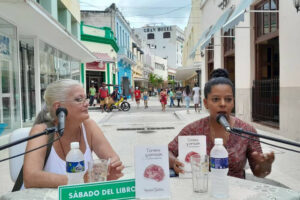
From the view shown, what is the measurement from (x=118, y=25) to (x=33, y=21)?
24.1 meters

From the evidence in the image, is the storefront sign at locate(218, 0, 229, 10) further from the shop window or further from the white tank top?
the white tank top

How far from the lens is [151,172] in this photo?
145 cm

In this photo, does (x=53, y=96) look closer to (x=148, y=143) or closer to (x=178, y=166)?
(x=178, y=166)

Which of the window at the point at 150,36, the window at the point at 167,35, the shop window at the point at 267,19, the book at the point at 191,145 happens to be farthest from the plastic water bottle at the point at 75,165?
the window at the point at 150,36

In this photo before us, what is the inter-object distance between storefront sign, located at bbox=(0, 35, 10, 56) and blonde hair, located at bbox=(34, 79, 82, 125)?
19.9ft

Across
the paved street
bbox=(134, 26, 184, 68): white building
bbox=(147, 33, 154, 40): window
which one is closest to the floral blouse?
the paved street

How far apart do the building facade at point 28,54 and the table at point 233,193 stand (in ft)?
17.1

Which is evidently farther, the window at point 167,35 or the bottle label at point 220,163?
the window at point 167,35

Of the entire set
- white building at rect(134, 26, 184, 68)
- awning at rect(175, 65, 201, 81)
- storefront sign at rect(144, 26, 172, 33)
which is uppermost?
storefront sign at rect(144, 26, 172, 33)

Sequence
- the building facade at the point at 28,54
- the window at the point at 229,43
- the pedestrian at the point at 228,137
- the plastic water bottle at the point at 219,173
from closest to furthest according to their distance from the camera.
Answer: the plastic water bottle at the point at 219,173 → the pedestrian at the point at 228,137 → the building facade at the point at 28,54 → the window at the point at 229,43

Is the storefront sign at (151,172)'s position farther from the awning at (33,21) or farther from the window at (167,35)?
the window at (167,35)

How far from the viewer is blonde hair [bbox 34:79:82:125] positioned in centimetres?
223

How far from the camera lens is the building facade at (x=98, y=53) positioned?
23.5m

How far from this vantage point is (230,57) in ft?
43.3
